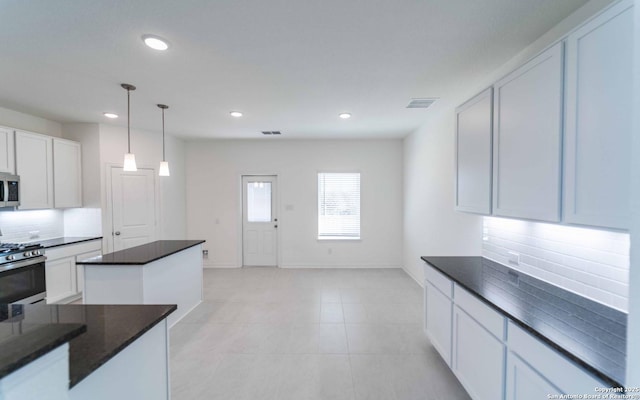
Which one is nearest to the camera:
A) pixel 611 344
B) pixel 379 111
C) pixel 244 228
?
pixel 611 344

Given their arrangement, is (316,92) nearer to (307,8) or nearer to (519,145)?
(307,8)

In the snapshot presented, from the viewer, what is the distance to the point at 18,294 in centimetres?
301

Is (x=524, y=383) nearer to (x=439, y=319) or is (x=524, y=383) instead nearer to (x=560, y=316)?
(x=560, y=316)

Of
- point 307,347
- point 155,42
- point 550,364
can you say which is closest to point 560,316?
point 550,364

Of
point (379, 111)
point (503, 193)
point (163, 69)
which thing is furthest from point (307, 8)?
point (379, 111)

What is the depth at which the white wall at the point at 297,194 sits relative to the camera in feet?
18.5

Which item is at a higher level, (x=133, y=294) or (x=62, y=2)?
(x=62, y=2)

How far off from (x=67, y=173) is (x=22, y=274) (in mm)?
1619

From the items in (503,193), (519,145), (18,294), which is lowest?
(18,294)

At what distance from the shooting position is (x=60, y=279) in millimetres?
3559

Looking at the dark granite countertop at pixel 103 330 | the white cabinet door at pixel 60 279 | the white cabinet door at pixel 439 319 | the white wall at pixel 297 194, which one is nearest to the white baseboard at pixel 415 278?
the white wall at pixel 297 194

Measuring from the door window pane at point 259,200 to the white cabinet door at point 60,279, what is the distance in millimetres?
2926

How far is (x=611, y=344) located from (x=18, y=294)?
506 cm

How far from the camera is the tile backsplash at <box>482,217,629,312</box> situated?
1502 millimetres
